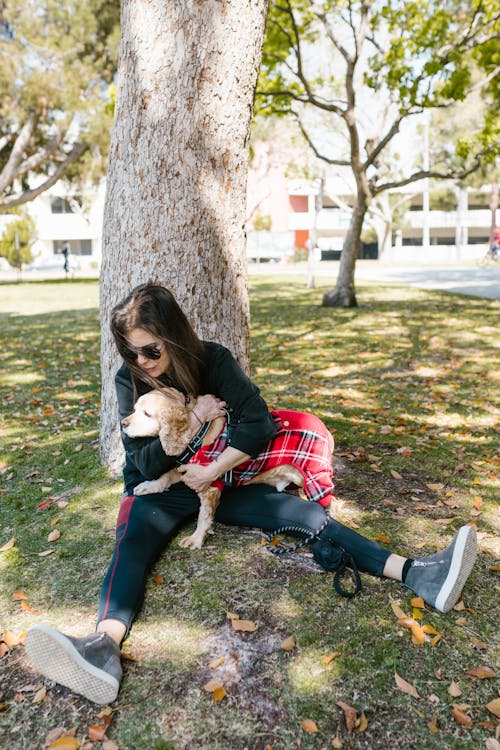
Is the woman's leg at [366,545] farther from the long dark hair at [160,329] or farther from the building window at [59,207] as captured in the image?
the building window at [59,207]

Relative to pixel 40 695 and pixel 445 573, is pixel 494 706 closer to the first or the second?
pixel 445 573

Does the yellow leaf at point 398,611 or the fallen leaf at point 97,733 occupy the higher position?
the yellow leaf at point 398,611

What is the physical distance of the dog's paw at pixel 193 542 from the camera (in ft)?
11.4

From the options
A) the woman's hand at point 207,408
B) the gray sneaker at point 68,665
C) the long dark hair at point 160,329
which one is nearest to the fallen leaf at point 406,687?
the gray sneaker at point 68,665

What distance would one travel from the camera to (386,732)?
226 centimetres

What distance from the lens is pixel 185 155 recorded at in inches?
155

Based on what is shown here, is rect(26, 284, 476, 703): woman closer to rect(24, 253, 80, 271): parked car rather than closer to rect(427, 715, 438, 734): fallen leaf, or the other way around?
rect(427, 715, 438, 734): fallen leaf

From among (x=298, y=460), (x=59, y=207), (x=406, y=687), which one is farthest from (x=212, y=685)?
(x=59, y=207)

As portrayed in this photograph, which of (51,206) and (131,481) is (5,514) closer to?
(131,481)

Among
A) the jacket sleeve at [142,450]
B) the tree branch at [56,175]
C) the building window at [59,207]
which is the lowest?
the jacket sleeve at [142,450]

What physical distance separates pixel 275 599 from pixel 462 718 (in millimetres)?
1004

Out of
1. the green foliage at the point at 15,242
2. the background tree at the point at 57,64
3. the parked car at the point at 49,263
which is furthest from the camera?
the parked car at the point at 49,263

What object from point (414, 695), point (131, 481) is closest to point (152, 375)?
point (131, 481)

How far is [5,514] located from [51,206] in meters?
58.1
